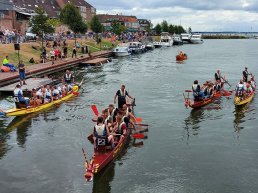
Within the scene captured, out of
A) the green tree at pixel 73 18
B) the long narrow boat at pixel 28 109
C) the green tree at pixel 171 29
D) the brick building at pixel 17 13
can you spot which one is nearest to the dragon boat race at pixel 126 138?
the long narrow boat at pixel 28 109

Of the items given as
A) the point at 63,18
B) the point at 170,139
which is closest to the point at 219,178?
the point at 170,139

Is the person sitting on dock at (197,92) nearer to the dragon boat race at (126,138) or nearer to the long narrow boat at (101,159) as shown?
the dragon boat race at (126,138)

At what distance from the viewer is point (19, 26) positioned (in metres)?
77.6

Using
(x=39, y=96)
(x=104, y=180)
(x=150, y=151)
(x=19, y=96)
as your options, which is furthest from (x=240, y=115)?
(x=19, y=96)

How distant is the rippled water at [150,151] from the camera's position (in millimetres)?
14883

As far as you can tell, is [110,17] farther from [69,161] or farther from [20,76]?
[69,161]

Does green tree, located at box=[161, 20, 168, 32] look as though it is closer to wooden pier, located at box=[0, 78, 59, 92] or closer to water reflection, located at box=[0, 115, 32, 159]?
wooden pier, located at box=[0, 78, 59, 92]

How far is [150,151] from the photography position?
18594mm

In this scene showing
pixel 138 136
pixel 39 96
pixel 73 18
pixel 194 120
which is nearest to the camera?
pixel 138 136

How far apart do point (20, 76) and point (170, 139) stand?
19822 mm

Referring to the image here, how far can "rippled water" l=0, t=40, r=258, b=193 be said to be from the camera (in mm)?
14883

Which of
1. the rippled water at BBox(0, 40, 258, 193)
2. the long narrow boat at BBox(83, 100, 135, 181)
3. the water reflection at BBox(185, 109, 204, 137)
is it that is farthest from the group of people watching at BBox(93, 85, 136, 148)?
the water reflection at BBox(185, 109, 204, 137)

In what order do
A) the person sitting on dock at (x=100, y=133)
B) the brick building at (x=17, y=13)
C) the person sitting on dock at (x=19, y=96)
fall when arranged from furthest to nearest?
the brick building at (x=17, y=13) → the person sitting on dock at (x=19, y=96) → the person sitting on dock at (x=100, y=133)

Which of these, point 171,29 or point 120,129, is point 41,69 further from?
point 171,29
